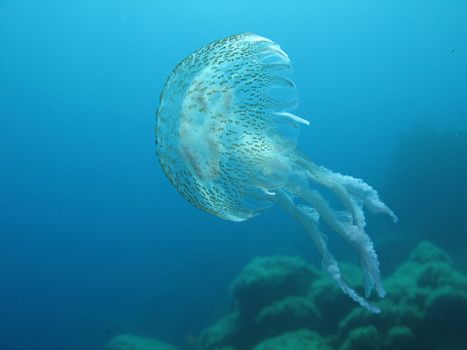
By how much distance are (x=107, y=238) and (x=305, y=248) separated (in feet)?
117

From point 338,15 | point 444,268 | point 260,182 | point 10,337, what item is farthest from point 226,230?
point 338,15

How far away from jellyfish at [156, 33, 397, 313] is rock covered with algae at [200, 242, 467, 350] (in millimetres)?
3055

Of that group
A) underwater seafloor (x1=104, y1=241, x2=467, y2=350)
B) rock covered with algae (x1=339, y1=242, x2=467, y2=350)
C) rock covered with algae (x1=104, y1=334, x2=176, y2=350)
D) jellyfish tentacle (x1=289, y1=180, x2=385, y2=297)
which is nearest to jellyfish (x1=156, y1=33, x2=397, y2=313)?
jellyfish tentacle (x1=289, y1=180, x2=385, y2=297)

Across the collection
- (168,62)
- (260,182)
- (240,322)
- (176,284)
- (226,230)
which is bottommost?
(176,284)

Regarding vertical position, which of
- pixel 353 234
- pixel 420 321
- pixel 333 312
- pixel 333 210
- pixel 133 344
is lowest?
pixel 133 344

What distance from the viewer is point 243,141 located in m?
3.61

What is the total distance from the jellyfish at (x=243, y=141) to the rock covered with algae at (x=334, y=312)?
305 cm

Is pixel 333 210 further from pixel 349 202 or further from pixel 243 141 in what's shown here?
pixel 243 141

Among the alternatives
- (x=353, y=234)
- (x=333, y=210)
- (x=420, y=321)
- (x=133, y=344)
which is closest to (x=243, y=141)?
(x=333, y=210)

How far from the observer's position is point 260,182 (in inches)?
143

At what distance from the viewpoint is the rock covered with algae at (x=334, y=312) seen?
6.24 metres

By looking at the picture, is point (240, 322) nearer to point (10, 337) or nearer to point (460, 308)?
point (460, 308)

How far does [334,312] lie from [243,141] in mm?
5137

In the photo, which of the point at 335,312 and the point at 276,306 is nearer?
the point at 335,312
